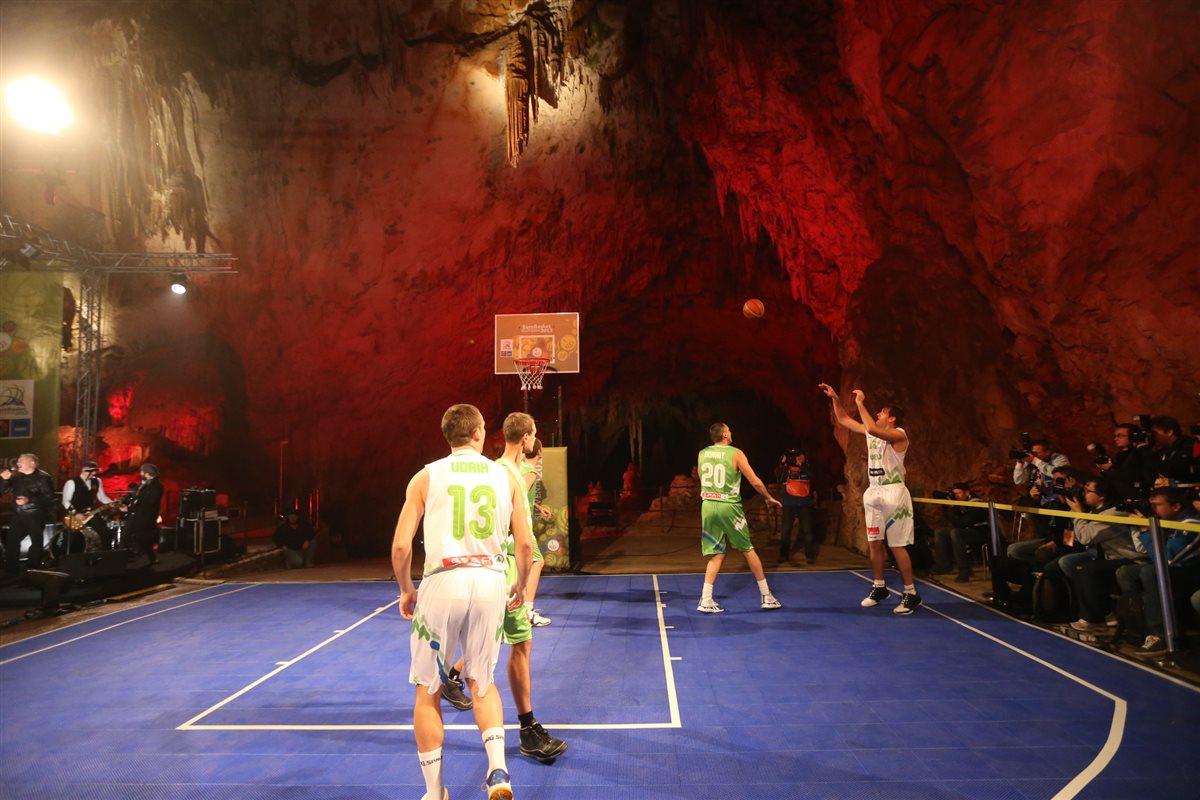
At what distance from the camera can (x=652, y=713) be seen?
373 centimetres

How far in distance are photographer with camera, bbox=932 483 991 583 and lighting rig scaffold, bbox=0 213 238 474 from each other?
1280cm

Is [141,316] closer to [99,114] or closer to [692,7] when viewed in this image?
[99,114]

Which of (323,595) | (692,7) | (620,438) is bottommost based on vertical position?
(323,595)

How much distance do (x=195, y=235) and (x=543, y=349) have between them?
27.1 ft

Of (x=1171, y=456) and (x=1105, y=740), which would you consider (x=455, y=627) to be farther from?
(x=1171, y=456)

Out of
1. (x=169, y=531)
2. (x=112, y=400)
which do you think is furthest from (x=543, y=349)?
(x=112, y=400)

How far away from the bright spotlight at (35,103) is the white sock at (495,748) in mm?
12783

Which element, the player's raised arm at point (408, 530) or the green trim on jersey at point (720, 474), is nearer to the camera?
the player's raised arm at point (408, 530)

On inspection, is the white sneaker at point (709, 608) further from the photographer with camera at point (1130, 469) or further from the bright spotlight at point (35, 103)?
the bright spotlight at point (35, 103)

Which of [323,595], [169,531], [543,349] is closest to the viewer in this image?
[323,595]

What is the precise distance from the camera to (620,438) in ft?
77.2

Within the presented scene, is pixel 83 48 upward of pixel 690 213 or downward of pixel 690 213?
upward

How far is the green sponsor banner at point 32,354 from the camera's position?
1111 cm

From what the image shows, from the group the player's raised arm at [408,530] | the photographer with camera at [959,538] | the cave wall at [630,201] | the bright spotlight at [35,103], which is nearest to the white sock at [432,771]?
the player's raised arm at [408,530]
